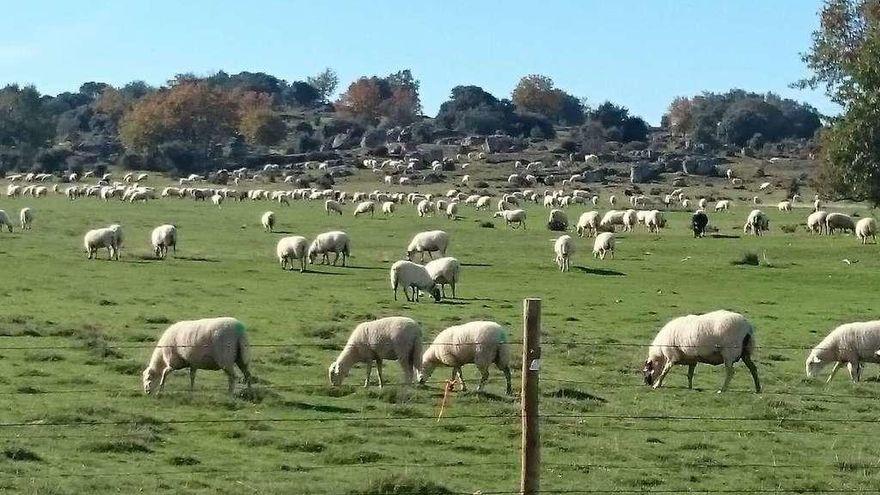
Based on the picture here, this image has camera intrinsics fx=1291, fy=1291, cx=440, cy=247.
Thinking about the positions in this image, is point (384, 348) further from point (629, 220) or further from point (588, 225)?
point (629, 220)

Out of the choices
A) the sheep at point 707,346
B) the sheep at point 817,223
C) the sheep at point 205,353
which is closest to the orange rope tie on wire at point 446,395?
the sheep at point 205,353

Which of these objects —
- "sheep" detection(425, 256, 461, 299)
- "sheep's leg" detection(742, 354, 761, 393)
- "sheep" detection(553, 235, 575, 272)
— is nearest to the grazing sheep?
"sheep" detection(553, 235, 575, 272)

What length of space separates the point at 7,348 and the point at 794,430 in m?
12.6

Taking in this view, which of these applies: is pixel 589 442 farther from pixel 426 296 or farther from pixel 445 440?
pixel 426 296

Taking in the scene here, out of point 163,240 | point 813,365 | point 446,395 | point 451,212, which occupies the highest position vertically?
point 451,212

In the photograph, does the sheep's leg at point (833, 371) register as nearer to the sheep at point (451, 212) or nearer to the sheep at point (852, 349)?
the sheep at point (852, 349)

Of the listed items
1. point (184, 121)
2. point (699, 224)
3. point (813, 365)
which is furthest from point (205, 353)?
point (184, 121)

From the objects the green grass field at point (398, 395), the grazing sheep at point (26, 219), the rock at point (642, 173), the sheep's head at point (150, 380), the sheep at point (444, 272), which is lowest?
the green grass field at point (398, 395)

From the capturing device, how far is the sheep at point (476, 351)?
1900 centimetres

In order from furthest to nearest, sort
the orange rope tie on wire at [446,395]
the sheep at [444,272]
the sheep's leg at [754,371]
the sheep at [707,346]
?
the sheep at [444,272], the sheep at [707,346], the sheep's leg at [754,371], the orange rope tie on wire at [446,395]

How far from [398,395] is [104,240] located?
1071 inches

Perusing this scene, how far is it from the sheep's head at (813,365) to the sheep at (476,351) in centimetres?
549

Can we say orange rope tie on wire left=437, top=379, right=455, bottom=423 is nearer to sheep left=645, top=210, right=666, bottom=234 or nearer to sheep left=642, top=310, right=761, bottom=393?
sheep left=642, top=310, right=761, bottom=393

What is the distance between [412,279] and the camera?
3347 centimetres
